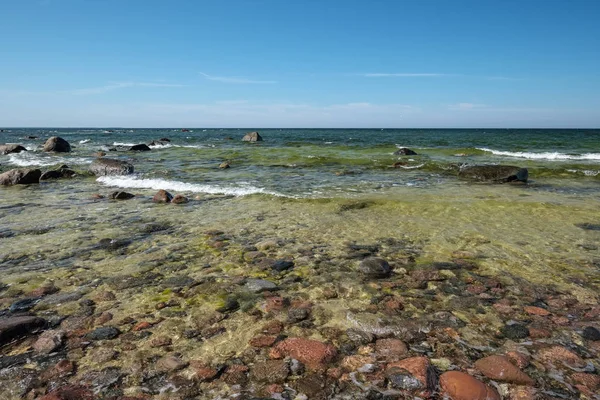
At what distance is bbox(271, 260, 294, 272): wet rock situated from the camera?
16.9ft

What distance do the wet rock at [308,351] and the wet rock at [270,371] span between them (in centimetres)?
13

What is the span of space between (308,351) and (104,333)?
A: 198 cm

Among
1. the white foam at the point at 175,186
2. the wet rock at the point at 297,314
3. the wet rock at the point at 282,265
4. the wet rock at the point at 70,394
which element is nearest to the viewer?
the wet rock at the point at 70,394

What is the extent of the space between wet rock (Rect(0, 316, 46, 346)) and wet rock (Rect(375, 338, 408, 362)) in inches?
129

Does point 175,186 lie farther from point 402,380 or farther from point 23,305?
point 402,380

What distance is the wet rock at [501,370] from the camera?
279cm

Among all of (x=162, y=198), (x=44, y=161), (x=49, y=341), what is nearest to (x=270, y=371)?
(x=49, y=341)

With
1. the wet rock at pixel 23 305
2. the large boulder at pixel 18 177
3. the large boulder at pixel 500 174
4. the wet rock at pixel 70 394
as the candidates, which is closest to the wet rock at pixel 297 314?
the wet rock at pixel 70 394

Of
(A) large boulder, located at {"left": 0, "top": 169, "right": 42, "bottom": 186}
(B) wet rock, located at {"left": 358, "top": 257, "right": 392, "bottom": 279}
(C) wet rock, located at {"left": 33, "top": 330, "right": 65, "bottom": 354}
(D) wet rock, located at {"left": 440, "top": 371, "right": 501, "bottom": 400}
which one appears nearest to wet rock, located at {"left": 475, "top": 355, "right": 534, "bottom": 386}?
(D) wet rock, located at {"left": 440, "top": 371, "right": 501, "bottom": 400}

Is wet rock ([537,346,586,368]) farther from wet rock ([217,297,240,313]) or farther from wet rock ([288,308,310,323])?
wet rock ([217,297,240,313])

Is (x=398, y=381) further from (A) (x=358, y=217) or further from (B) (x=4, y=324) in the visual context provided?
(A) (x=358, y=217)

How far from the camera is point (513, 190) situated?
12.4 meters

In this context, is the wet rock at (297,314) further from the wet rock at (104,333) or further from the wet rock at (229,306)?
the wet rock at (104,333)

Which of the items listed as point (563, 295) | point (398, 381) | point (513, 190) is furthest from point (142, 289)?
point (513, 190)
